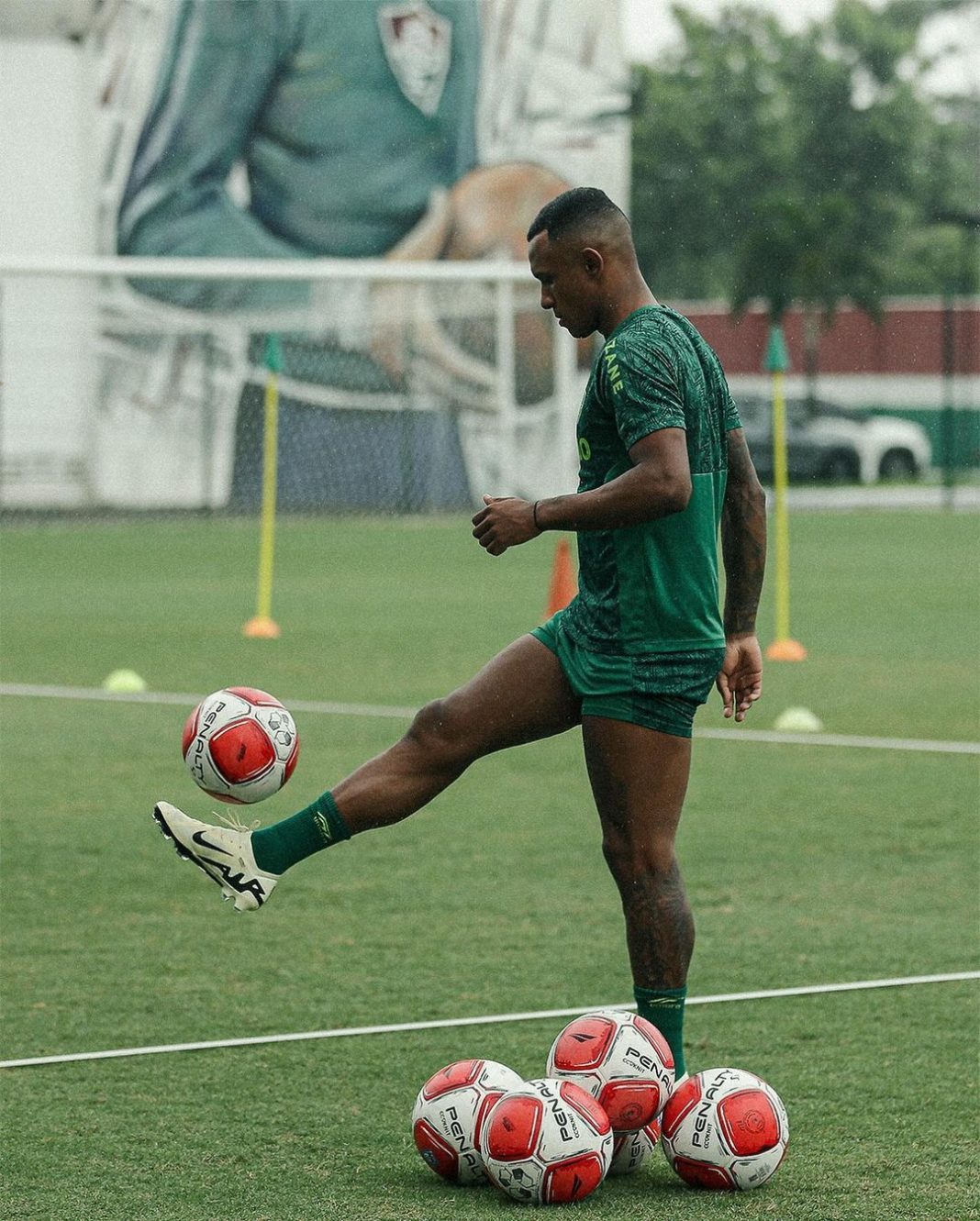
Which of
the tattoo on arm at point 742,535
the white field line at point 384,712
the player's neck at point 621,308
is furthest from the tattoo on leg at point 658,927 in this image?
the white field line at point 384,712

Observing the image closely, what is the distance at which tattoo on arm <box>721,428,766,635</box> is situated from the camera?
5.30 metres

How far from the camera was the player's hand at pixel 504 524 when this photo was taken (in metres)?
4.98

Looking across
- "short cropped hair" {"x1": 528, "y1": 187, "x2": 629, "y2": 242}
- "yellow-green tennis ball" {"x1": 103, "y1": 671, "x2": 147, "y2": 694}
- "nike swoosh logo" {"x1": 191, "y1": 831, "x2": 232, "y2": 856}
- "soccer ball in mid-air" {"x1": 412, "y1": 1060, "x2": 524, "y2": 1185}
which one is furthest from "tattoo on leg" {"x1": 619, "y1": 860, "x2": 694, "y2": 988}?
"yellow-green tennis ball" {"x1": 103, "y1": 671, "x2": 147, "y2": 694}

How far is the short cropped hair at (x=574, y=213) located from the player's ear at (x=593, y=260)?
6cm

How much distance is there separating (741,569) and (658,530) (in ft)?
1.29

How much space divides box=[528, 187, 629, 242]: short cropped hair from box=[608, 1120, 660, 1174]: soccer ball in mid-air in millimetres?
2052

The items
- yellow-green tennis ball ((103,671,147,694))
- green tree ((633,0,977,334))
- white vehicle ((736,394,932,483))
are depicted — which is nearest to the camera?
yellow-green tennis ball ((103,671,147,694))

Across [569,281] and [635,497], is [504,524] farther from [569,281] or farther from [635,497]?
[569,281]

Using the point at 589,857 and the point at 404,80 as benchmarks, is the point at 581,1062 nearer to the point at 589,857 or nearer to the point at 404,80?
the point at 589,857

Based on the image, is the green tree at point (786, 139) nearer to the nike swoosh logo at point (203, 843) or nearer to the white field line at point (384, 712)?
the white field line at point (384, 712)

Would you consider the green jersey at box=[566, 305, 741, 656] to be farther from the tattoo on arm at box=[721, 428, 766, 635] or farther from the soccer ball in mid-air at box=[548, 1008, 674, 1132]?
the soccer ball in mid-air at box=[548, 1008, 674, 1132]

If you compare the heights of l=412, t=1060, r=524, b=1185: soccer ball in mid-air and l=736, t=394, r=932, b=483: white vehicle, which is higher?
l=736, t=394, r=932, b=483: white vehicle

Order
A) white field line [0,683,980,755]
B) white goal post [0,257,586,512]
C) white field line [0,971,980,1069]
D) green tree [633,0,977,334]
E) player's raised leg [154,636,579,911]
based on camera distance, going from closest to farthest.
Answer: player's raised leg [154,636,579,911] < white field line [0,971,980,1069] < white field line [0,683,980,755] < white goal post [0,257,586,512] < green tree [633,0,977,334]

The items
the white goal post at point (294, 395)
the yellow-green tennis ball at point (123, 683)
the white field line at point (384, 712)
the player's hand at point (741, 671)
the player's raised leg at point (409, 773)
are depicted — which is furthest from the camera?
the white goal post at point (294, 395)
